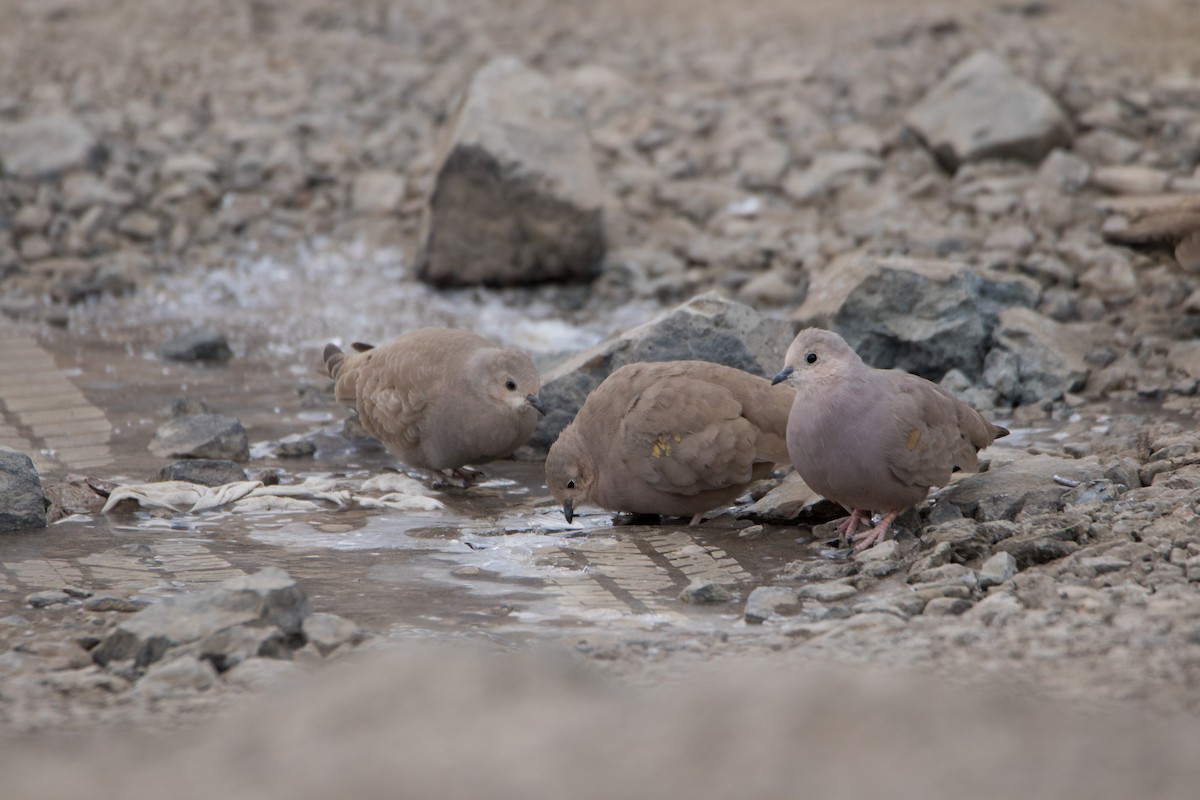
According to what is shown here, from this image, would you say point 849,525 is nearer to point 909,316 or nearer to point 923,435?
point 923,435

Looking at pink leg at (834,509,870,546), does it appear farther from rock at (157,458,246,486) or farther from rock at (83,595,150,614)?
rock at (157,458,246,486)

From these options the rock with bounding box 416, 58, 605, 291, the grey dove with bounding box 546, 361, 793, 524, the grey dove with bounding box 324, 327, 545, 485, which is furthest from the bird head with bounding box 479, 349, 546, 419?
the rock with bounding box 416, 58, 605, 291

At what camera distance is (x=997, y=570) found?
4547mm

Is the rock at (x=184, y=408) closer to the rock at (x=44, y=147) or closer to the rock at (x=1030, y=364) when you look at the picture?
the rock at (x=1030, y=364)

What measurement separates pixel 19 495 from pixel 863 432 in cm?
330

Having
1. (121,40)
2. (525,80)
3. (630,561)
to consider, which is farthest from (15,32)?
(630,561)

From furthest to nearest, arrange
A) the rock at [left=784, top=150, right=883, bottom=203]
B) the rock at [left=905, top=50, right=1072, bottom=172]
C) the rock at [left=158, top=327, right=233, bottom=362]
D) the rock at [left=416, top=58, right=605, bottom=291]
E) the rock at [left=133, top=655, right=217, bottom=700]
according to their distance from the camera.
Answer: the rock at [left=784, top=150, right=883, bottom=203] < the rock at [left=905, top=50, right=1072, bottom=172] < the rock at [left=416, top=58, right=605, bottom=291] < the rock at [left=158, top=327, right=233, bottom=362] < the rock at [left=133, top=655, right=217, bottom=700]

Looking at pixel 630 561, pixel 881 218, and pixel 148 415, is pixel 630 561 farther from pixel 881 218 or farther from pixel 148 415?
pixel 881 218

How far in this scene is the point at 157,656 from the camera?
13.2 ft

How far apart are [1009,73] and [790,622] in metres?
7.47

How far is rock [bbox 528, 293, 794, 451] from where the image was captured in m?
6.62

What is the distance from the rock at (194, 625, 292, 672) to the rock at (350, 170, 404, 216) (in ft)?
23.2

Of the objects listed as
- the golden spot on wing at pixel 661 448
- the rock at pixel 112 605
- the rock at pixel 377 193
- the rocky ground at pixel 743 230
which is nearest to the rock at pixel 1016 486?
the rocky ground at pixel 743 230

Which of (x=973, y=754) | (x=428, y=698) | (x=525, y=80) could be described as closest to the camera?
(x=973, y=754)
